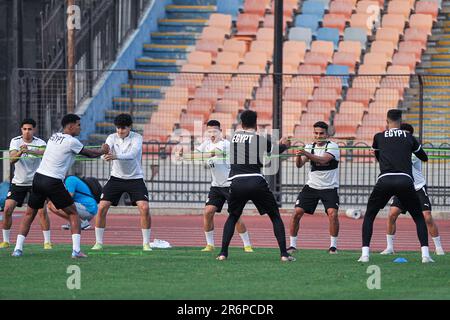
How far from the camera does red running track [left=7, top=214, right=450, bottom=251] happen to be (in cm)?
2077

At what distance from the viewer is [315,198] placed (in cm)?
1864

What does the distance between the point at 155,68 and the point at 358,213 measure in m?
9.41

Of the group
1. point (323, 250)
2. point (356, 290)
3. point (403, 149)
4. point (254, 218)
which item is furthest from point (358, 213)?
point (356, 290)

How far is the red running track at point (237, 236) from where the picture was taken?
20770mm

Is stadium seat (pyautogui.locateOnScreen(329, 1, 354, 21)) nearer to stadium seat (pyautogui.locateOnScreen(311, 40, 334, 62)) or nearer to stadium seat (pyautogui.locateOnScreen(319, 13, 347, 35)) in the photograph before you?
stadium seat (pyautogui.locateOnScreen(319, 13, 347, 35))

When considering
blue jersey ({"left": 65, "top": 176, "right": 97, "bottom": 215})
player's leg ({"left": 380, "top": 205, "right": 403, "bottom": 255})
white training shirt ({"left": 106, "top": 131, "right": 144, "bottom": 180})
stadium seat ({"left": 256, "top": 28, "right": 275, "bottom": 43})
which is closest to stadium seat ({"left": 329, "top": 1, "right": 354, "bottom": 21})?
stadium seat ({"left": 256, "top": 28, "right": 275, "bottom": 43})

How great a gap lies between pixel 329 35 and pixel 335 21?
70cm

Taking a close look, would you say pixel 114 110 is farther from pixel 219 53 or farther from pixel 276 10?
pixel 276 10

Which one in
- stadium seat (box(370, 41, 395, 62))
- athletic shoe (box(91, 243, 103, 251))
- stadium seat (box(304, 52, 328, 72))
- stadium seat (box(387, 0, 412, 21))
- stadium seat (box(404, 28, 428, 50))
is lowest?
athletic shoe (box(91, 243, 103, 251))

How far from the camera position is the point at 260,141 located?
53.0ft

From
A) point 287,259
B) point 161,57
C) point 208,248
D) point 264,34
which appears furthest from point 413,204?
point 161,57

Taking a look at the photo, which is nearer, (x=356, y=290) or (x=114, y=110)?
(x=356, y=290)

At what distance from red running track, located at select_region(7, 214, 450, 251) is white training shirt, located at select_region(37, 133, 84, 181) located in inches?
143

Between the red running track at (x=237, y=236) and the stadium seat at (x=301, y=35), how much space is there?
817 cm
